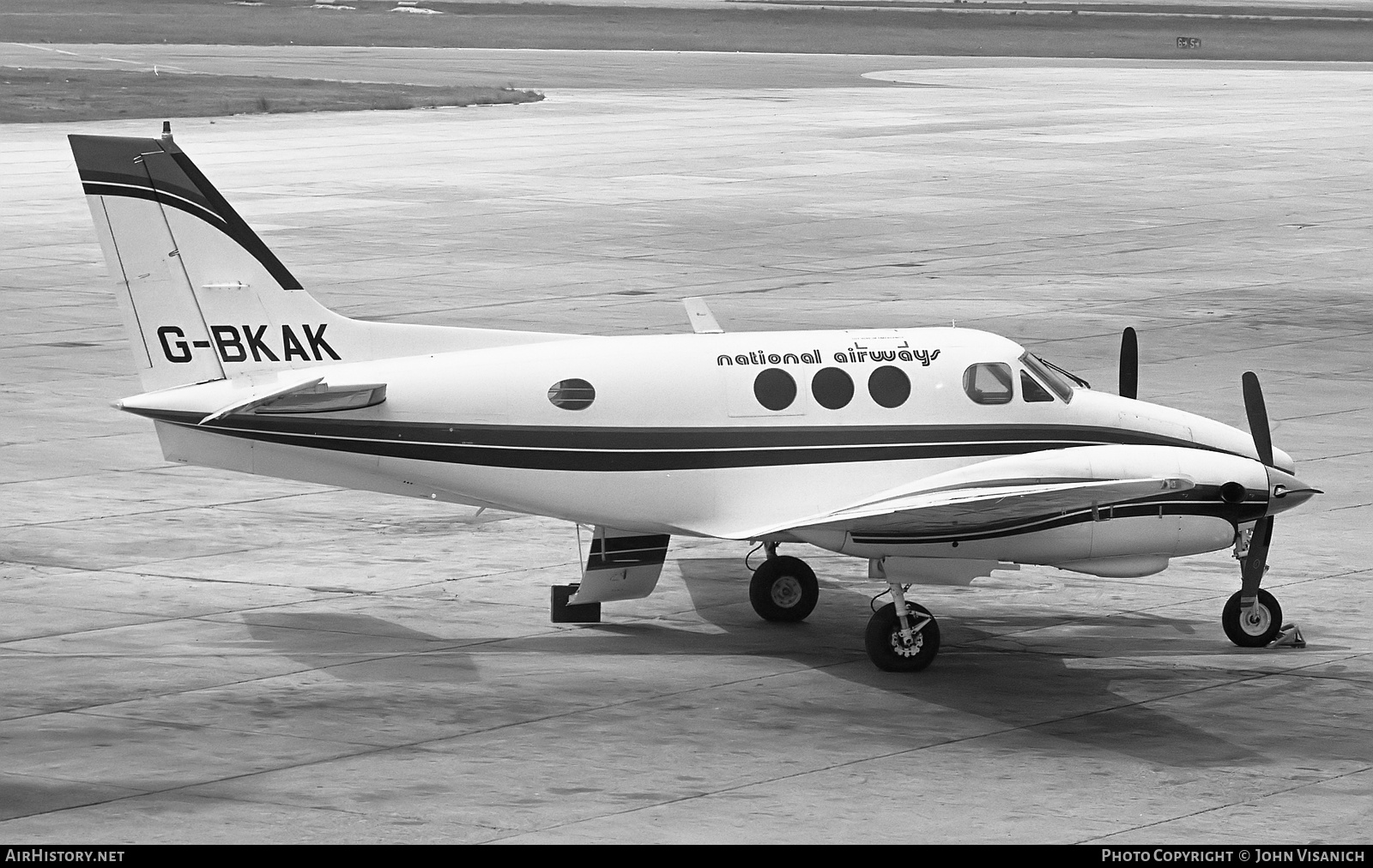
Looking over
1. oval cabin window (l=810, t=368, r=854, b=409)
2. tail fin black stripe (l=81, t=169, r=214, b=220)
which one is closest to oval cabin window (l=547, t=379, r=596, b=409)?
oval cabin window (l=810, t=368, r=854, b=409)

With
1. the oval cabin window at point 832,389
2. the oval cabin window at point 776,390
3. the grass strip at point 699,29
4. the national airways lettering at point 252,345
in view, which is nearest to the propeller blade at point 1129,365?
the oval cabin window at point 832,389

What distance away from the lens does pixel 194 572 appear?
824 inches

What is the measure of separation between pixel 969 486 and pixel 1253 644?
134 inches

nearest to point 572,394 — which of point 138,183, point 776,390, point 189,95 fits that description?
point 776,390

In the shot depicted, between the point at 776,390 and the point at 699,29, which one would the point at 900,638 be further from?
the point at 699,29

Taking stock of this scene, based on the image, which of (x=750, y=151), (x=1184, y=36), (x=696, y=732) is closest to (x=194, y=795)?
(x=696, y=732)

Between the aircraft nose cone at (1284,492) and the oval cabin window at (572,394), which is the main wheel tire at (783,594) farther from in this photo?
Result: the aircraft nose cone at (1284,492)

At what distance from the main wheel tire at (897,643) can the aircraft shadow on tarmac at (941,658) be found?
123 millimetres

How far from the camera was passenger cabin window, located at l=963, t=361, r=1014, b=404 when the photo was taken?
18.6m

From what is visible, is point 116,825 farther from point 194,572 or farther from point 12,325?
point 12,325

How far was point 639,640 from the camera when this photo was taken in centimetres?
1891

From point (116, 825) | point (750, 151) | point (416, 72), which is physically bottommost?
point (116, 825)

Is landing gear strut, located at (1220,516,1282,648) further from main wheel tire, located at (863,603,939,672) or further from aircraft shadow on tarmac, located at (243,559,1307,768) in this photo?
main wheel tire, located at (863,603,939,672)

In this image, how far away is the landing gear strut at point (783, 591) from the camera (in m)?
19.7
